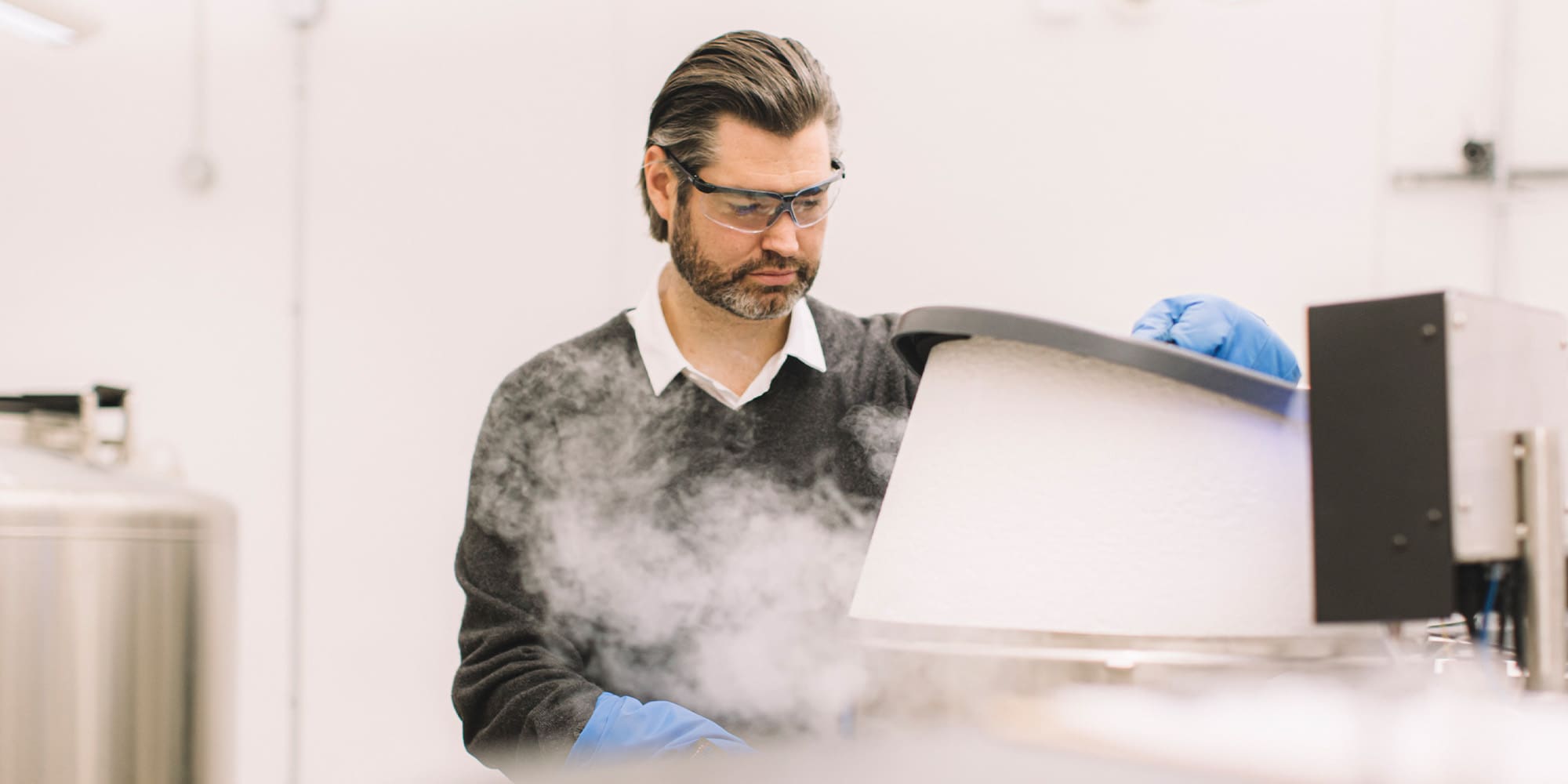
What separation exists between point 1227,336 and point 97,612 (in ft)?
4.99

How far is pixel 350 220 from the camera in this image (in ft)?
9.42

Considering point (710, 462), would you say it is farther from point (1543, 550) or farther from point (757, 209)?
point (1543, 550)

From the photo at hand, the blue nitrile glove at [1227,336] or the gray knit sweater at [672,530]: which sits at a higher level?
the blue nitrile glove at [1227,336]

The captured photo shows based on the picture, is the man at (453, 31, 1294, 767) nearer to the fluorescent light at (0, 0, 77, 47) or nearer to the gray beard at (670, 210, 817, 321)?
the gray beard at (670, 210, 817, 321)

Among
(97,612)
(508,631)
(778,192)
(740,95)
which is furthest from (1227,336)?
(97,612)

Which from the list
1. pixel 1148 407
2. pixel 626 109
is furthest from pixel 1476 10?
pixel 1148 407

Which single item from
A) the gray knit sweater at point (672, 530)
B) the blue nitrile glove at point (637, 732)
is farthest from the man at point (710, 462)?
the blue nitrile glove at point (637, 732)

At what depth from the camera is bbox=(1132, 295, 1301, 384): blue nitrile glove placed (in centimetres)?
125

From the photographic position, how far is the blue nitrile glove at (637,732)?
1.14m

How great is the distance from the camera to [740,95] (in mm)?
1505

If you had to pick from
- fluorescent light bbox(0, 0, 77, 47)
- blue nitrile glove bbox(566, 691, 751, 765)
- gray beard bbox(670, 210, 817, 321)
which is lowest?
blue nitrile glove bbox(566, 691, 751, 765)

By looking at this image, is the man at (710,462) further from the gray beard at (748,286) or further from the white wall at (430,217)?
the white wall at (430,217)

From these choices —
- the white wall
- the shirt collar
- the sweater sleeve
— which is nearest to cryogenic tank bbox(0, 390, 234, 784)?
the sweater sleeve

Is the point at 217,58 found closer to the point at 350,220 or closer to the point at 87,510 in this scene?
the point at 350,220
